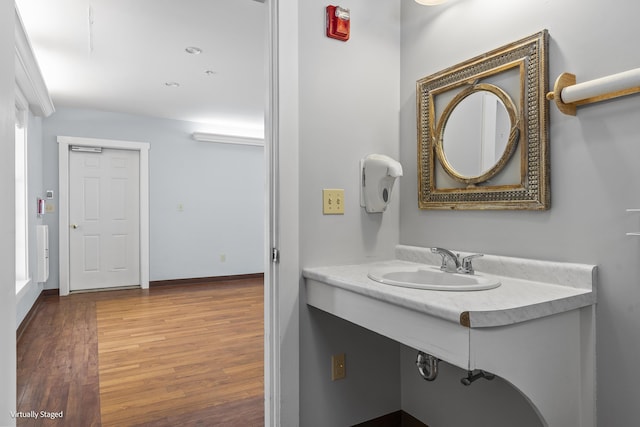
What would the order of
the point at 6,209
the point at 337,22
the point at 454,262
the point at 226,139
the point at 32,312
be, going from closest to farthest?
the point at 6,209
the point at 454,262
the point at 337,22
the point at 32,312
the point at 226,139

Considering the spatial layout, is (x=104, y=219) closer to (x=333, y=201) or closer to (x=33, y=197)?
(x=33, y=197)

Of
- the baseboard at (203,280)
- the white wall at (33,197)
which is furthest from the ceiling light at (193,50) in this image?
the baseboard at (203,280)

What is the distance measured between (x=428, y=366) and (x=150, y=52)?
311 cm

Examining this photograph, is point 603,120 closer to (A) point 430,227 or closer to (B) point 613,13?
(B) point 613,13

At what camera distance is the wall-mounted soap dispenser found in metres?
1.81

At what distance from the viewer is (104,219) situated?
5.38 meters

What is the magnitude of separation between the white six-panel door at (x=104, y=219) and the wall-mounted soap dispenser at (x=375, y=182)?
4536 mm

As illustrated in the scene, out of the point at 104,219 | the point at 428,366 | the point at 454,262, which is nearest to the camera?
the point at 428,366

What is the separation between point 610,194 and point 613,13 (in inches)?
21.4

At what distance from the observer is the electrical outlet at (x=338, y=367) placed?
1.80 m

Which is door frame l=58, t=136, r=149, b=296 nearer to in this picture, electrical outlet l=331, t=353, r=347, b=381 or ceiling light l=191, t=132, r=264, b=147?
ceiling light l=191, t=132, r=264, b=147

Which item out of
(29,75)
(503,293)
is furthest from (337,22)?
(29,75)

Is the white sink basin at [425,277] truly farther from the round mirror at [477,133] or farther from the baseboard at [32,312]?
the baseboard at [32,312]

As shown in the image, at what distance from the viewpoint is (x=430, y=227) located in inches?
73.4
